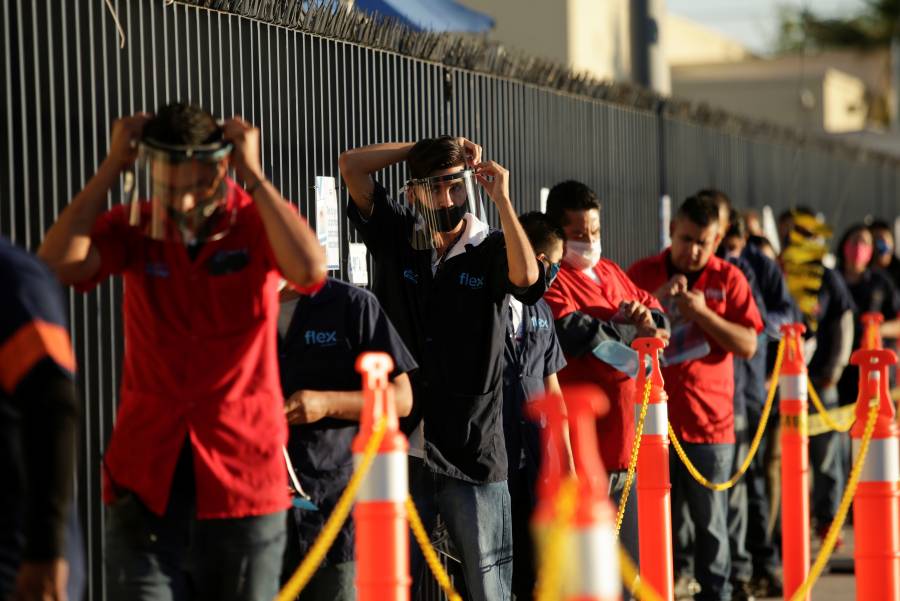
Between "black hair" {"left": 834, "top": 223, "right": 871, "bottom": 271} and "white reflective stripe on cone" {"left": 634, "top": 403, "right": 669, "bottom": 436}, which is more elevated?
"black hair" {"left": 834, "top": 223, "right": 871, "bottom": 271}

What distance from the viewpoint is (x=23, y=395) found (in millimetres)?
4227

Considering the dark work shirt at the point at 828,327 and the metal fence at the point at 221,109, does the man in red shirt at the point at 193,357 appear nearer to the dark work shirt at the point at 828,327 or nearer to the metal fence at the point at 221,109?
the metal fence at the point at 221,109

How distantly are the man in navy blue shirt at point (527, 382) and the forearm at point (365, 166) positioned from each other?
77cm

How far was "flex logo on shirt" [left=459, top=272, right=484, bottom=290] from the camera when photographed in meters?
6.73

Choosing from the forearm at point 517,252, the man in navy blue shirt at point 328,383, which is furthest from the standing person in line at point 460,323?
the man in navy blue shirt at point 328,383

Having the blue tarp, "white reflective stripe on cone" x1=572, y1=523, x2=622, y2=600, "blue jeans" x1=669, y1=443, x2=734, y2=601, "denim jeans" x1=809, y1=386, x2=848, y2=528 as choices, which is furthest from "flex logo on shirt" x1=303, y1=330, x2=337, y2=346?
"denim jeans" x1=809, y1=386, x2=848, y2=528

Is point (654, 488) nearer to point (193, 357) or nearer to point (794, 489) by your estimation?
point (794, 489)

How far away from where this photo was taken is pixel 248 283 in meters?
4.95

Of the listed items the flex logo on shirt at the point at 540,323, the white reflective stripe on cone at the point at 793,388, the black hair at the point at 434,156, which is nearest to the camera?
the black hair at the point at 434,156

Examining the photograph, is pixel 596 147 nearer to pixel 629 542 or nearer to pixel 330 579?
pixel 629 542

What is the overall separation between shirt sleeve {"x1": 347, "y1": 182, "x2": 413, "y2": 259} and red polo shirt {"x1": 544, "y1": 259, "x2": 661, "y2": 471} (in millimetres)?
1278

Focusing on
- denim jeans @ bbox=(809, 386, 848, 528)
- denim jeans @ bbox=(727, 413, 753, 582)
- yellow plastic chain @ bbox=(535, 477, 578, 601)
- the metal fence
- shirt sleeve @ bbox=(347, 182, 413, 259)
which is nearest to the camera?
yellow plastic chain @ bbox=(535, 477, 578, 601)

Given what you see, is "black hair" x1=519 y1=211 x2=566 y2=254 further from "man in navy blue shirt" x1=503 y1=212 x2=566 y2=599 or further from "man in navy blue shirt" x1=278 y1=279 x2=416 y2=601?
"man in navy blue shirt" x1=278 y1=279 x2=416 y2=601

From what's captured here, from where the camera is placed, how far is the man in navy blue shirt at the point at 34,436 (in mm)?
4137
